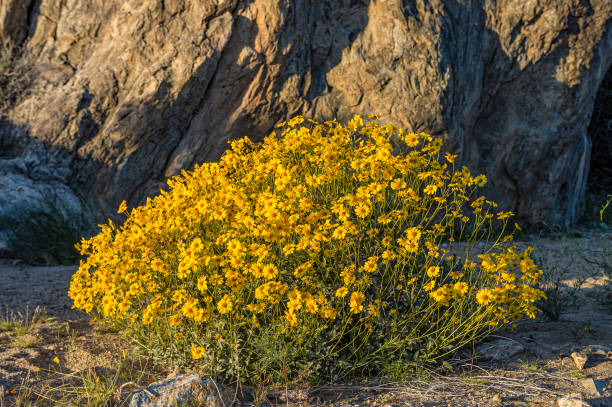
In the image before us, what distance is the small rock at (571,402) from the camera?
2.71 m

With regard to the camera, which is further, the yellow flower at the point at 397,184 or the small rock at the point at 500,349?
the small rock at the point at 500,349

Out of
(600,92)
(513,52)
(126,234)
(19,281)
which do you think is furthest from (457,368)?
(600,92)

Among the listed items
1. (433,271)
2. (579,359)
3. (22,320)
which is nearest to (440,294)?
(433,271)

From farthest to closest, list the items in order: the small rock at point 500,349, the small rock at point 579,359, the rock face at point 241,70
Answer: the rock face at point 241,70 < the small rock at point 500,349 < the small rock at point 579,359

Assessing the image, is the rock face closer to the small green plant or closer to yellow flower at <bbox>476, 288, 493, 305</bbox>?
the small green plant

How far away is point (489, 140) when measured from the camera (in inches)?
292

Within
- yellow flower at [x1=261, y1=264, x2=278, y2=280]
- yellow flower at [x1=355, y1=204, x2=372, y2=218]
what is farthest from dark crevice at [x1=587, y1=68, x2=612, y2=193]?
yellow flower at [x1=261, y1=264, x2=278, y2=280]

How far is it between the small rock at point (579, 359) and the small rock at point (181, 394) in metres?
2.13

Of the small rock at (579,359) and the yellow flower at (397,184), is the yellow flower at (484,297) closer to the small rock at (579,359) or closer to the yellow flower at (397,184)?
the yellow flower at (397,184)

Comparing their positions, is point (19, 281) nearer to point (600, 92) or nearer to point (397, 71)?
point (397, 71)

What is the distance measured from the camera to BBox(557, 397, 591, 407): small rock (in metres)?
2.71

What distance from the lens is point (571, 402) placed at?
274 cm

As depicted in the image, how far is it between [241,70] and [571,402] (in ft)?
16.5

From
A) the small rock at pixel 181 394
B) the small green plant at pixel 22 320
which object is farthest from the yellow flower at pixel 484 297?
the small green plant at pixel 22 320
